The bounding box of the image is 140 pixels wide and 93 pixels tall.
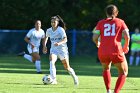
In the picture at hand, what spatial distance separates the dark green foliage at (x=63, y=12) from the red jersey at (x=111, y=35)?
26037 millimetres

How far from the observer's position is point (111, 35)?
1275cm

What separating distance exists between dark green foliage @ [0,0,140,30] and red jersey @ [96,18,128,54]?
26.0 meters

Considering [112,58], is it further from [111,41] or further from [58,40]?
[58,40]

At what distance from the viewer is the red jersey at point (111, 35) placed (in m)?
12.7

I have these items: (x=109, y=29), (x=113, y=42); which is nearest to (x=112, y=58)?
(x=113, y=42)

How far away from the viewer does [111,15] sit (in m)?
12.7

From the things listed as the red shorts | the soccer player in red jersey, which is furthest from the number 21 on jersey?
the red shorts

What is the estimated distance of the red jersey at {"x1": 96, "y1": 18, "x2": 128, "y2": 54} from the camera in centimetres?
1267

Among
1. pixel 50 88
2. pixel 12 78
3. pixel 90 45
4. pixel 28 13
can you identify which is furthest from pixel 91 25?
pixel 50 88

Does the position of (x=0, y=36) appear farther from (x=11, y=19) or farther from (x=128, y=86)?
(x=128, y=86)

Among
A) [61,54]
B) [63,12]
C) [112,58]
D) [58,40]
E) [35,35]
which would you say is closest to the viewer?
[112,58]

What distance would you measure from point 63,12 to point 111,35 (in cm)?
2677

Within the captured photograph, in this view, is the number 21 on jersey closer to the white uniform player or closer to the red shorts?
the red shorts

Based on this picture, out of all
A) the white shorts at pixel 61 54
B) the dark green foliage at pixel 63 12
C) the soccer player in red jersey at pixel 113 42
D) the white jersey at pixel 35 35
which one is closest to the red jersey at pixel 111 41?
the soccer player in red jersey at pixel 113 42
